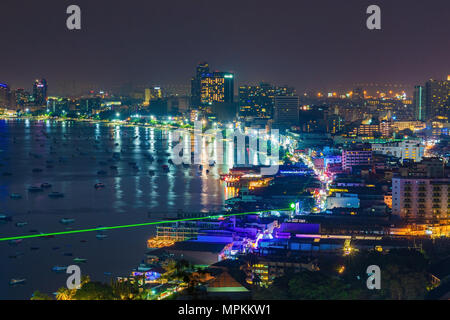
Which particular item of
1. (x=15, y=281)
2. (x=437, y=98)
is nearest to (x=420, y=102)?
(x=437, y=98)

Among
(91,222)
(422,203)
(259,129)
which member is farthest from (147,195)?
(259,129)

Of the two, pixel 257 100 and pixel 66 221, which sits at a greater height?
pixel 257 100

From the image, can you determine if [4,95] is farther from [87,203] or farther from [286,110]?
[87,203]

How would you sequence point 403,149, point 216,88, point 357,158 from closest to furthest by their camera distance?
point 357,158 < point 403,149 < point 216,88

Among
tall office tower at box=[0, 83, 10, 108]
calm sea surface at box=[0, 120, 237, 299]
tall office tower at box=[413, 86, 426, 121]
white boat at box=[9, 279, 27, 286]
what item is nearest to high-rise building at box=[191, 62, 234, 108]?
tall office tower at box=[413, 86, 426, 121]

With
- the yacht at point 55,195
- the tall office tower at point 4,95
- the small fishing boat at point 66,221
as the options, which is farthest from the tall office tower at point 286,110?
the tall office tower at point 4,95

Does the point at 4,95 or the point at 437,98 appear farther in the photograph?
the point at 4,95

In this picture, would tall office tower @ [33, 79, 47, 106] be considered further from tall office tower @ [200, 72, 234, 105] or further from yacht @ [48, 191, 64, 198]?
yacht @ [48, 191, 64, 198]
